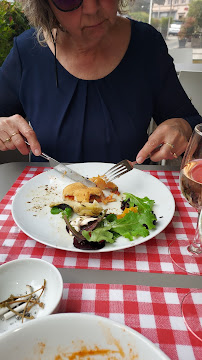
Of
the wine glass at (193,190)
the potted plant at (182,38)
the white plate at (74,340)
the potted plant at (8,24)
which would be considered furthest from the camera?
the potted plant at (182,38)

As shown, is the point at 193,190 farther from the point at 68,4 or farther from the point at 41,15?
the point at 41,15

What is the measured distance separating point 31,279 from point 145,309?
27 cm

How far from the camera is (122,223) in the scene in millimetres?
925

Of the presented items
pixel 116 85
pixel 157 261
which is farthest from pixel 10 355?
pixel 116 85

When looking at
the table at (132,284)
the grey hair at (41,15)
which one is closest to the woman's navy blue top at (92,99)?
the grey hair at (41,15)

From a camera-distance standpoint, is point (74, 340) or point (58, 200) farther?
point (58, 200)

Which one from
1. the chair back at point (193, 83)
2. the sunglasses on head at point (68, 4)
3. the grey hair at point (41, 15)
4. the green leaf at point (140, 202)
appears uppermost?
the sunglasses on head at point (68, 4)

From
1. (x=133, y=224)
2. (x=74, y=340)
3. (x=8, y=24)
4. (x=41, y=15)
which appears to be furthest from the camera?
(x=8, y=24)

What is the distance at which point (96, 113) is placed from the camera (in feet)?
5.42

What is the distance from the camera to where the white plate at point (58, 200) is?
0.88m

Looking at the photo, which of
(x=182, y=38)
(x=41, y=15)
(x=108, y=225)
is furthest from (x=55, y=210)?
(x=182, y=38)

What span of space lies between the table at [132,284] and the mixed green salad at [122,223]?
48 mm

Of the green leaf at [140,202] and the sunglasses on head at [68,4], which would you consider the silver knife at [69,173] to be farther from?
the sunglasses on head at [68,4]

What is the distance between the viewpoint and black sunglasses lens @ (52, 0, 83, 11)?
1177 millimetres
